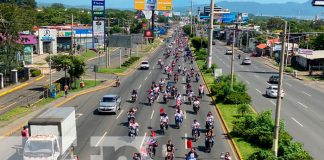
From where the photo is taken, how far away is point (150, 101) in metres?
43.6

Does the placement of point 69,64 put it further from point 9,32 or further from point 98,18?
point 98,18

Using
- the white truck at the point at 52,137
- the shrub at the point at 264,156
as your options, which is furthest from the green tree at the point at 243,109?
the white truck at the point at 52,137

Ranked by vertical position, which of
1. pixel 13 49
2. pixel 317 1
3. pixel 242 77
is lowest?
pixel 242 77

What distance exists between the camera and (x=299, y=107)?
44812 mm

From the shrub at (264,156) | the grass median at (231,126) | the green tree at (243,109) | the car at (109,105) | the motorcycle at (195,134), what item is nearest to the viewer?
the shrub at (264,156)

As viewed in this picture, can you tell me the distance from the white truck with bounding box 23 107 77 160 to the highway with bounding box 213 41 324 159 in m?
14.8

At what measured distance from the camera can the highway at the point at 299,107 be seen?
31377mm

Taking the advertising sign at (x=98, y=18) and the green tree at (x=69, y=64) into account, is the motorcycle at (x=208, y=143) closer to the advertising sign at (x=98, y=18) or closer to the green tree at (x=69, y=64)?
the green tree at (x=69, y=64)

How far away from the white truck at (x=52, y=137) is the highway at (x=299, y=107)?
48.5 ft

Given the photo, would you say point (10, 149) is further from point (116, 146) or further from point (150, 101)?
point (150, 101)

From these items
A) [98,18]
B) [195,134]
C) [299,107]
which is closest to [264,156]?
[195,134]

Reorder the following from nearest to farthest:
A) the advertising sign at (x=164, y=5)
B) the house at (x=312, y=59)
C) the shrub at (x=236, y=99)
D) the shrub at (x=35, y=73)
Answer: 1. the shrub at (x=236, y=99)
2. the shrub at (x=35, y=73)
3. the house at (x=312, y=59)
4. the advertising sign at (x=164, y=5)

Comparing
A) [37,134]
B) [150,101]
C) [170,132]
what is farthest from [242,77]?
[37,134]

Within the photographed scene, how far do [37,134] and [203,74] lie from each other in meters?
47.3
